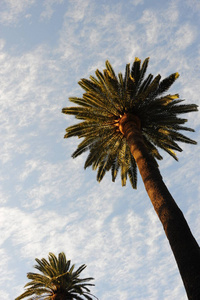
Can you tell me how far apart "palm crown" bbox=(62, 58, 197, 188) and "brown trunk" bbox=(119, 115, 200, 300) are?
3.45 metres

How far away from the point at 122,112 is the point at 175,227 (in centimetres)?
741

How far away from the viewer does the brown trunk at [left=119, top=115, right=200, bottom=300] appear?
18.1 ft

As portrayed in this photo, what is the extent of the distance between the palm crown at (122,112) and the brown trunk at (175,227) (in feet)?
11.3

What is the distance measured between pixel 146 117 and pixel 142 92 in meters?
1.19

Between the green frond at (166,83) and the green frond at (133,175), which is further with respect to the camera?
the green frond at (133,175)

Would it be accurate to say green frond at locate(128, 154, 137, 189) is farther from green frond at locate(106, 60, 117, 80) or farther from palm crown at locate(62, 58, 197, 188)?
green frond at locate(106, 60, 117, 80)

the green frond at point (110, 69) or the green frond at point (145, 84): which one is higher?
the green frond at point (110, 69)

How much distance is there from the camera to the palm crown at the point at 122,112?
13.2 metres

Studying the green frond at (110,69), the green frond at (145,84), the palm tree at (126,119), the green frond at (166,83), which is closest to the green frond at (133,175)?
the palm tree at (126,119)

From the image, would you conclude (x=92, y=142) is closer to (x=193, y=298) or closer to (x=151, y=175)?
(x=151, y=175)

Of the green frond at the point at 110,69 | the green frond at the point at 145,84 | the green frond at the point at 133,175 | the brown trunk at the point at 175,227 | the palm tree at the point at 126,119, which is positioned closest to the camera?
the brown trunk at the point at 175,227

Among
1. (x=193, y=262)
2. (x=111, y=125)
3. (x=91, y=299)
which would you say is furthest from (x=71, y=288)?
(x=193, y=262)

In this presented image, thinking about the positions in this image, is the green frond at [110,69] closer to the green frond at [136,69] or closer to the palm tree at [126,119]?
the palm tree at [126,119]

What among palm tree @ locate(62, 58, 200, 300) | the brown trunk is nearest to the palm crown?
palm tree @ locate(62, 58, 200, 300)
